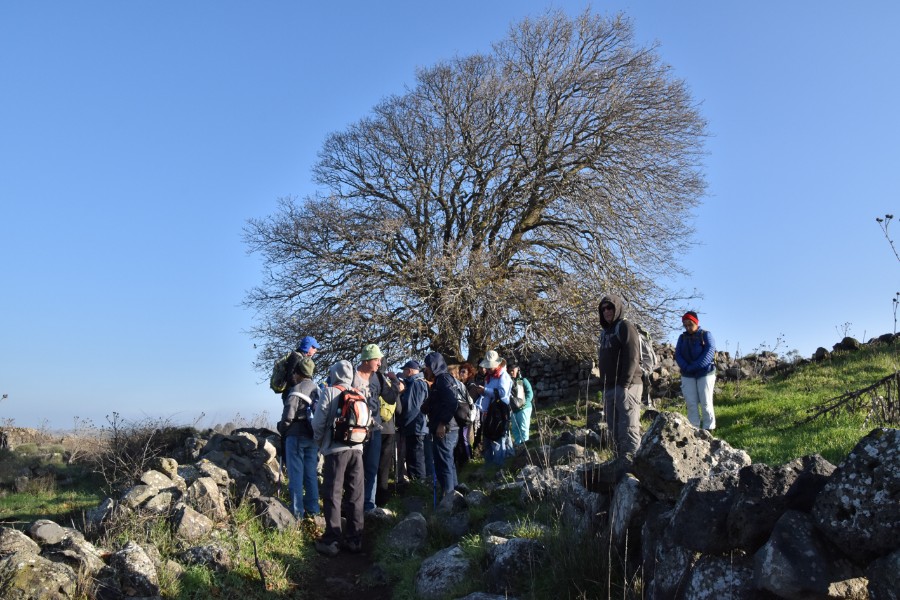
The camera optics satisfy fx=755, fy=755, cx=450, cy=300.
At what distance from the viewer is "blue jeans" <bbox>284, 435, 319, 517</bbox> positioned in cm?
888

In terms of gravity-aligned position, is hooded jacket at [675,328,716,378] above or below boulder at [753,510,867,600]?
above

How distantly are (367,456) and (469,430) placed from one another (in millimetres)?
3234

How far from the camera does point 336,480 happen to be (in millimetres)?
8039

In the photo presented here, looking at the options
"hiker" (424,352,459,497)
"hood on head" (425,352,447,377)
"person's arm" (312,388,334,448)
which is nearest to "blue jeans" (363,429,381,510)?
"hiker" (424,352,459,497)

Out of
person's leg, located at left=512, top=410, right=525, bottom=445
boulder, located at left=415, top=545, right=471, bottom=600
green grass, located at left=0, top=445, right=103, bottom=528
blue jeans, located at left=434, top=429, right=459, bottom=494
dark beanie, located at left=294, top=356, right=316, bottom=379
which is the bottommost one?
boulder, located at left=415, top=545, right=471, bottom=600

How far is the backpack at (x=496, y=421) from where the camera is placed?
36.3ft

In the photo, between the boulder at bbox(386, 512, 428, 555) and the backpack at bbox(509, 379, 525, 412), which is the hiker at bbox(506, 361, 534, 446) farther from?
the boulder at bbox(386, 512, 428, 555)

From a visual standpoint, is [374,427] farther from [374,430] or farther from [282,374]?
[282,374]

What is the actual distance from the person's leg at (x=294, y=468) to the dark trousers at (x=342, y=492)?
819 mm

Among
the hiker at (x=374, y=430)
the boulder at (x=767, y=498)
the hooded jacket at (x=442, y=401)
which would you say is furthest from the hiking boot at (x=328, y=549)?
the boulder at (x=767, y=498)

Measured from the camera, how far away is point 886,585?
3.51 meters

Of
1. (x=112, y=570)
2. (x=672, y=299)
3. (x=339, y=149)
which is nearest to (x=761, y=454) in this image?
(x=112, y=570)

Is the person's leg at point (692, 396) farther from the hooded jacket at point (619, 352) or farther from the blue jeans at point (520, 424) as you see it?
the blue jeans at point (520, 424)

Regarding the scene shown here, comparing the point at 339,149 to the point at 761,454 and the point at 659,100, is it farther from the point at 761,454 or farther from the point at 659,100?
the point at 761,454
